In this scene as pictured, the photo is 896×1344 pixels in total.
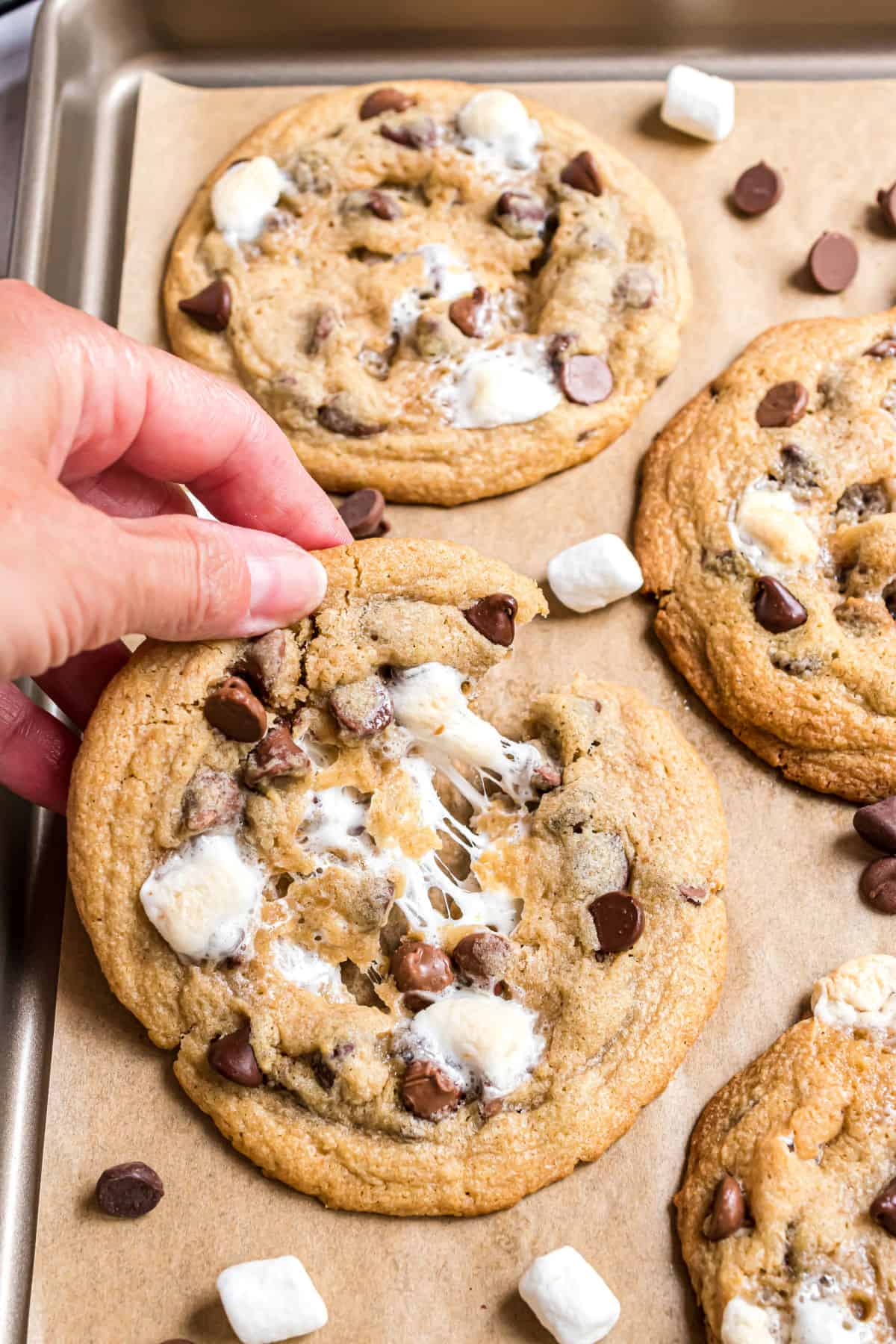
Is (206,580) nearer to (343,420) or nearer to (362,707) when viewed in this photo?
(362,707)

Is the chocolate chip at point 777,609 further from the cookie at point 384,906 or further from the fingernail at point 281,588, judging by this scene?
the fingernail at point 281,588

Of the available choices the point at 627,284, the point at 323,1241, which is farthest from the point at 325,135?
the point at 323,1241

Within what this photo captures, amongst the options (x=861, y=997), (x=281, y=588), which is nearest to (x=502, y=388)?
(x=281, y=588)

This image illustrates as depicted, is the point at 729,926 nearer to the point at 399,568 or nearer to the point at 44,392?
the point at 399,568

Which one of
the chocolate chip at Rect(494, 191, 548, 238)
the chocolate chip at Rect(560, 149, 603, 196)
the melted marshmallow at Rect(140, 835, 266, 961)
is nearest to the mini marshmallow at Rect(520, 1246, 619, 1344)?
the melted marshmallow at Rect(140, 835, 266, 961)

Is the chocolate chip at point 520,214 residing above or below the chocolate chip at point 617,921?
above

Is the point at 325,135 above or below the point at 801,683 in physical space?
above

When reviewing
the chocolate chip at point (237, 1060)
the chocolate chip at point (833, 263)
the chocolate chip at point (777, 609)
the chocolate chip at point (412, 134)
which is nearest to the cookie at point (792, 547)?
the chocolate chip at point (777, 609)
